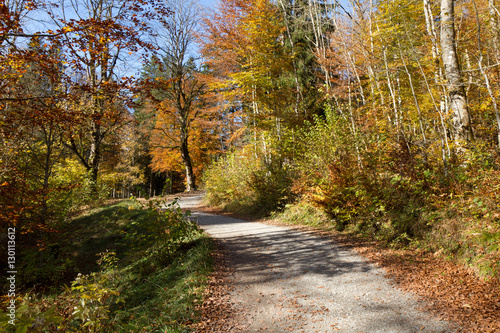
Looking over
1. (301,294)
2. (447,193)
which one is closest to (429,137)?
(447,193)

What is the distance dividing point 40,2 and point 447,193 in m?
9.27

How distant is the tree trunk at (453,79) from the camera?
6176 millimetres

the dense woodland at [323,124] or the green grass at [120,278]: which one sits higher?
the dense woodland at [323,124]

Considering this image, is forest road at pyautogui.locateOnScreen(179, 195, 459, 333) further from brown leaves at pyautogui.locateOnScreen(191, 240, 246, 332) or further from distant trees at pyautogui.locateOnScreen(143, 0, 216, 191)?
distant trees at pyautogui.locateOnScreen(143, 0, 216, 191)

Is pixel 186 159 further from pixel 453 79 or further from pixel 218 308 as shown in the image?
pixel 218 308

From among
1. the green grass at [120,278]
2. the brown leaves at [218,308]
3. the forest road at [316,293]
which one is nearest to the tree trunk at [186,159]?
the green grass at [120,278]

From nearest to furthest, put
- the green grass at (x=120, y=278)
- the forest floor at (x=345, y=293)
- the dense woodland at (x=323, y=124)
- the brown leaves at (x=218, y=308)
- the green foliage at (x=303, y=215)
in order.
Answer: the green grass at (x=120, y=278) → the forest floor at (x=345, y=293) → the brown leaves at (x=218, y=308) → the dense woodland at (x=323, y=124) → the green foliage at (x=303, y=215)

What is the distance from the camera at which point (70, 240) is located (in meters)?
9.48

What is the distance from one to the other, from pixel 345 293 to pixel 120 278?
465cm

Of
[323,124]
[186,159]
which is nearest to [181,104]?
[186,159]

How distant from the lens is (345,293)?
4.27 meters

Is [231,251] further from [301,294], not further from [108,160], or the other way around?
[108,160]

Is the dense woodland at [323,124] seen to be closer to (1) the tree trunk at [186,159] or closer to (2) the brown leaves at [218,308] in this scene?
(2) the brown leaves at [218,308]

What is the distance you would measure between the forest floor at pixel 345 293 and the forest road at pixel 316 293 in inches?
0.5
